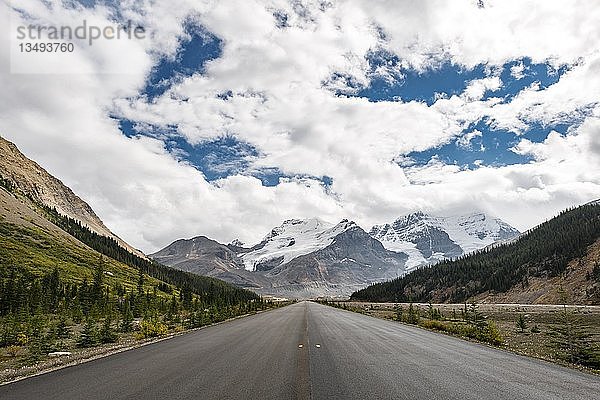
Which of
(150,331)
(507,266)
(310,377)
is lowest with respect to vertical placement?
(150,331)

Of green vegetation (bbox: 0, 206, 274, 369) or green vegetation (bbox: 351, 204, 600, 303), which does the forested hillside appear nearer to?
green vegetation (bbox: 0, 206, 274, 369)

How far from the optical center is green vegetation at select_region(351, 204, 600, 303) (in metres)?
120

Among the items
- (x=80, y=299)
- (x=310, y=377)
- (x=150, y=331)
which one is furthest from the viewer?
(x=80, y=299)

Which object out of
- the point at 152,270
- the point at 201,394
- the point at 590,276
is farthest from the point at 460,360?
the point at 152,270

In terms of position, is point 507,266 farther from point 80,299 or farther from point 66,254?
point 66,254

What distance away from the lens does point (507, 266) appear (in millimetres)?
134750

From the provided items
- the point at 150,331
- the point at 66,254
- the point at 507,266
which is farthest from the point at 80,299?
the point at 507,266

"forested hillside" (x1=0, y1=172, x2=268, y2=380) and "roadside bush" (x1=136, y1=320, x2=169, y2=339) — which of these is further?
"roadside bush" (x1=136, y1=320, x2=169, y2=339)

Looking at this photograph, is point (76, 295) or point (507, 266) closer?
Result: point (76, 295)

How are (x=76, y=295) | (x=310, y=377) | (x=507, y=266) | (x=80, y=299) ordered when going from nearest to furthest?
(x=310, y=377), (x=80, y=299), (x=76, y=295), (x=507, y=266)

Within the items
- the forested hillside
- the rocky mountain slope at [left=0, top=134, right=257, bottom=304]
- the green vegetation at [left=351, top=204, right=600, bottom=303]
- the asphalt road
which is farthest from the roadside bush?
the green vegetation at [left=351, top=204, right=600, bottom=303]

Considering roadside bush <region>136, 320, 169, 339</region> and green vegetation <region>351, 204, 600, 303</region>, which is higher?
green vegetation <region>351, 204, 600, 303</region>

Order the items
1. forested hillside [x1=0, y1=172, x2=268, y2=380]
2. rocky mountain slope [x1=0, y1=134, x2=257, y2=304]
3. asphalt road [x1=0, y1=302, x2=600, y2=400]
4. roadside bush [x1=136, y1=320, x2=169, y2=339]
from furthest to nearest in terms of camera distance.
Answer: rocky mountain slope [x1=0, y1=134, x2=257, y2=304] → roadside bush [x1=136, y1=320, x2=169, y2=339] → forested hillside [x1=0, y1=172, x2=268, y2=380] → asphalt road [x1=0, y1=302, x2=600, y2=400]

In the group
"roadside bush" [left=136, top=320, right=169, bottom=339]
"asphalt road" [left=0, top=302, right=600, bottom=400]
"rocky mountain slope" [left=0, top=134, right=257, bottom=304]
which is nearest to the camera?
"asphalt road" [left=0, top=302, right=600, bottom=400]
